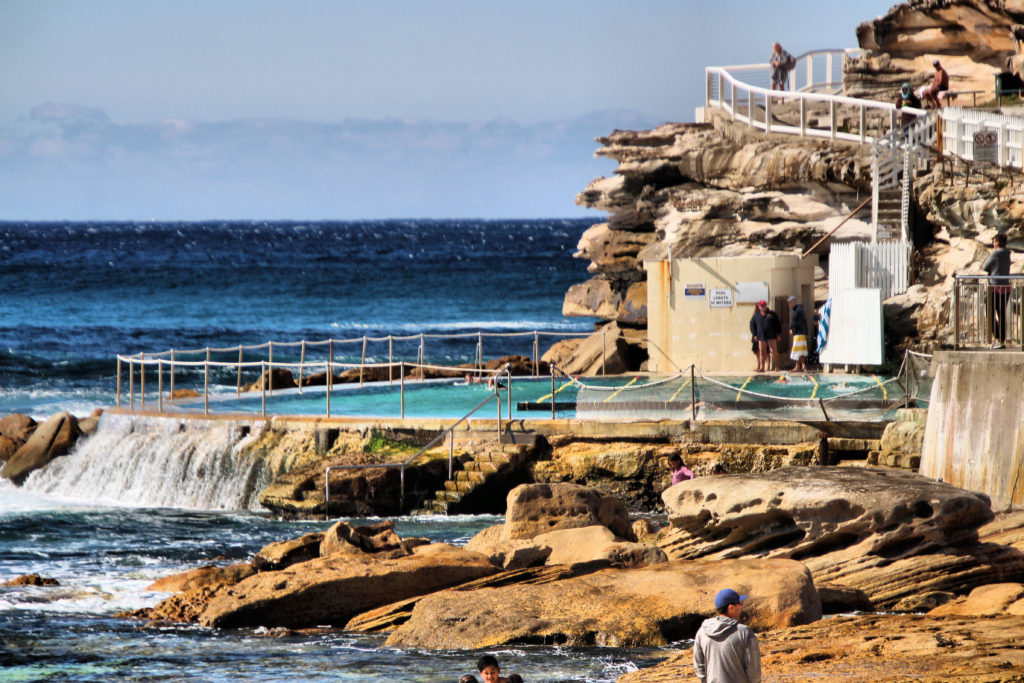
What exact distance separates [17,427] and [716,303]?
521 inches

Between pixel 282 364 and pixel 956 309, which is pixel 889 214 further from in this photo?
pixel 282 364

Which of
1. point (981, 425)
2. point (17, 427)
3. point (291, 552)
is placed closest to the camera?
point (981, 425)

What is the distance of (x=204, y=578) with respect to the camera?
16.2 meters

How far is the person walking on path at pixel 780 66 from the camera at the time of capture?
35.5 meters

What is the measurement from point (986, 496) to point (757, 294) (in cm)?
1125

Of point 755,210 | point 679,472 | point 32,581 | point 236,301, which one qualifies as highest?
point 755,210

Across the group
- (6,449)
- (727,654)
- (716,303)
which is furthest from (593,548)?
(6,449)

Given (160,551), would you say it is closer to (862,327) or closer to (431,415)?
(431,415)

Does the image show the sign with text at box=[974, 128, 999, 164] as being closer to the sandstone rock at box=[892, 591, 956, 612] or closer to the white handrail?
the white handrail

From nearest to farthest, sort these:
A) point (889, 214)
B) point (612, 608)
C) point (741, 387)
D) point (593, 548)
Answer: point (612, 608) < point (593, 548) < point (741, 387) < point (889, 214)

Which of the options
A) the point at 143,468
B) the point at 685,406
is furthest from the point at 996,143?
the point at 143,468

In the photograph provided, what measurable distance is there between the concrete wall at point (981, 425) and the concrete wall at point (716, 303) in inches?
347

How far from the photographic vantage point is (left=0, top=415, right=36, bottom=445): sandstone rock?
26.1 meters

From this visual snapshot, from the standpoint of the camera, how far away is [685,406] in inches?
827
